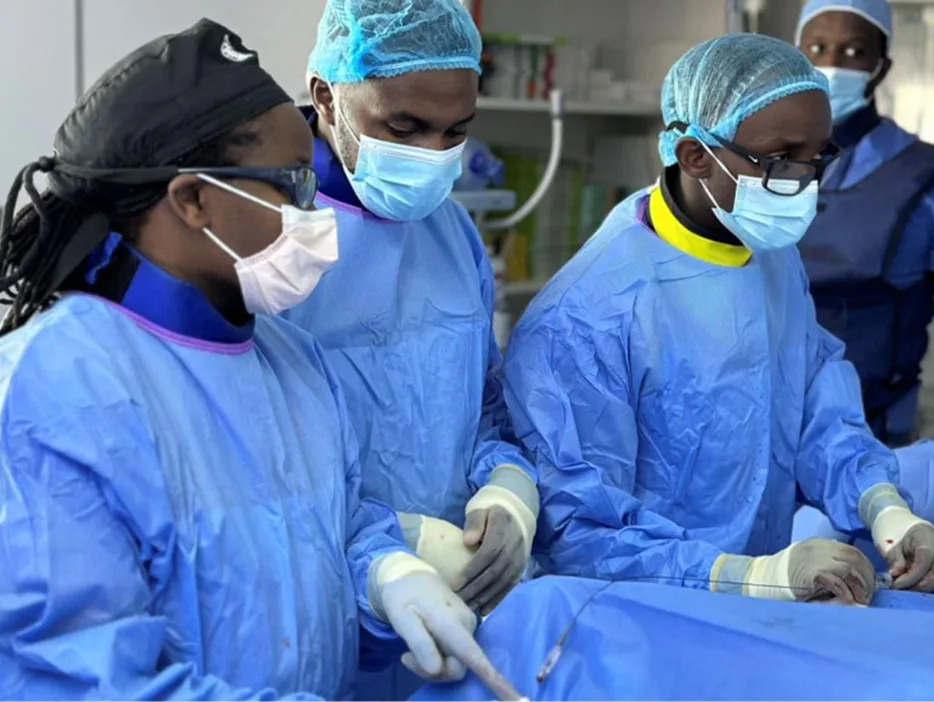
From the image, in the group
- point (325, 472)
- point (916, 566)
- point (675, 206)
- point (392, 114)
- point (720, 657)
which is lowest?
point (916, 566)

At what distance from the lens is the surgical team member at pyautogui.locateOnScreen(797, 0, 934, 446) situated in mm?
2451

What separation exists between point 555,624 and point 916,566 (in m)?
0.58

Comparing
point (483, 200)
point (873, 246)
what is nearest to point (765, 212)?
point (873, 246)

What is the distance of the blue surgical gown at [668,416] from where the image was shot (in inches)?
57.9

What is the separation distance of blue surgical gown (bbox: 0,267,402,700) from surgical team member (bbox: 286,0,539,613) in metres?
0.19

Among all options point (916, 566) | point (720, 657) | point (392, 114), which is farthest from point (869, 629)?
point (392, 114)

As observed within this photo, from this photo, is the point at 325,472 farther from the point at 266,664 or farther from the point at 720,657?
the point at 720,657

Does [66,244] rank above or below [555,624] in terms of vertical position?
above

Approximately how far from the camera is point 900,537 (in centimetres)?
150

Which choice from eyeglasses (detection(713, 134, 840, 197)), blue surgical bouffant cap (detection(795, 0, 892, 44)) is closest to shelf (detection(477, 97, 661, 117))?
blue surgical bouffant cap (detection(795, 0, 892, 44))

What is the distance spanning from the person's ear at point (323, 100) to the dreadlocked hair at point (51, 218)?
394 millimetres

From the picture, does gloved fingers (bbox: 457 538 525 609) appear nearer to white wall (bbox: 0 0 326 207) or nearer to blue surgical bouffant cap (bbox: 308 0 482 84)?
blue surgical bouffant cap (bbox: 308 0 482 84)

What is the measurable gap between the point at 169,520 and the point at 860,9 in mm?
2208

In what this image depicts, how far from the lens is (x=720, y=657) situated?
3.53 ft
